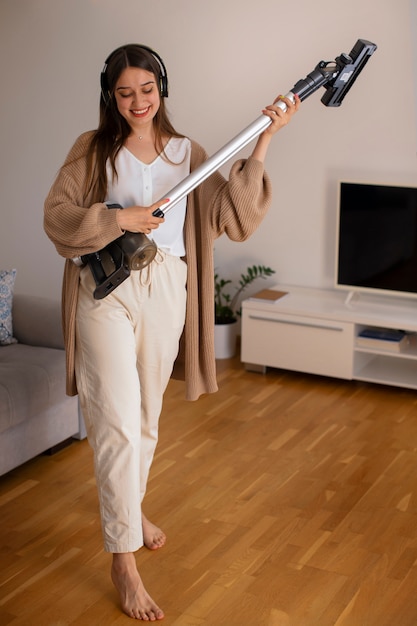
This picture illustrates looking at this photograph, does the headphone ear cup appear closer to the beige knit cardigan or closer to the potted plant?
the beige knit cardigan

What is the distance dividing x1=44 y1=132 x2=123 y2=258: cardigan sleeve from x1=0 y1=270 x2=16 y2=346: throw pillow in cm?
136

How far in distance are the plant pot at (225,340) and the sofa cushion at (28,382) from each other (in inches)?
50.6

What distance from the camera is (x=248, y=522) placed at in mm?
2885

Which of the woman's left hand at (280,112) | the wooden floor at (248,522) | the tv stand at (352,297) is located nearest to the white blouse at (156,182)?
the woman's left hand at (280,112)

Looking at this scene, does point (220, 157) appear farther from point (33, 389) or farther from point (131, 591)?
point (33, 389)

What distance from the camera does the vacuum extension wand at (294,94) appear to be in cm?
212

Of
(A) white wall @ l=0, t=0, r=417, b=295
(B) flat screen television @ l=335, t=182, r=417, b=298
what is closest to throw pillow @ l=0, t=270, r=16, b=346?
(A) white wall @ l=0, t=0, r=417, b=295

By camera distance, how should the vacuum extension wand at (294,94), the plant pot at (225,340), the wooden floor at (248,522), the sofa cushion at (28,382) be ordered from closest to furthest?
the vacuum extension wand at (294,94) < the wooden floor at (248,522) < the sofa cushion at (28,382) < the plant pot at (225,340)

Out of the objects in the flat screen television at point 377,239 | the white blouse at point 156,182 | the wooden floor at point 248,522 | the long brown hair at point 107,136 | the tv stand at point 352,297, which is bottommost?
the wooden floor at point 248,522

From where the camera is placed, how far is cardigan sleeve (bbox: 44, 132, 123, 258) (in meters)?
2.16

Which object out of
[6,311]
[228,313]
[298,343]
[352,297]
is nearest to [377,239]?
[352,297]

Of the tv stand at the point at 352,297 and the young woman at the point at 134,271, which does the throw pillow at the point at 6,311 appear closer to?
the young woman at the point at 134,271

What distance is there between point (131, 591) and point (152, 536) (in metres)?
0.36

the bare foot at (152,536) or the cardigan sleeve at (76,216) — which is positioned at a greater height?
the cardigan sleeve at (76,216)
